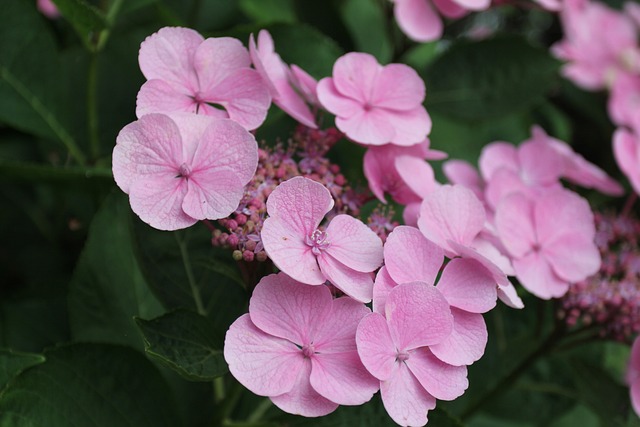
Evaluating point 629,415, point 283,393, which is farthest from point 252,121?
point 629,415

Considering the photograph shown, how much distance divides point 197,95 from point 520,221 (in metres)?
0.43

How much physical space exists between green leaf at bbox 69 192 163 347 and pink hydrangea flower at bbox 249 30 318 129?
259mm

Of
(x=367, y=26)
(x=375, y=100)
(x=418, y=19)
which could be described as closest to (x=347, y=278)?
(x=375, y=100)

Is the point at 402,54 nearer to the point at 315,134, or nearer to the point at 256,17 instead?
the point at 256,17

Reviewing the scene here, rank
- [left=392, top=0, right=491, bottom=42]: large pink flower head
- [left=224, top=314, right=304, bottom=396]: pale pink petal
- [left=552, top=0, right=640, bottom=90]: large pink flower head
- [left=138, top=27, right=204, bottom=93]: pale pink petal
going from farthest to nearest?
[left=552, top=0, right=640, bottom=90]: large pink flower head
[left=392, top=0, right=491, bottom=42]: large pink flower head
[left=138, top=27, right=204, bottom=93]: pale pink petal
[left=224, top=314, right=304, bottom=396]: pale pink petal

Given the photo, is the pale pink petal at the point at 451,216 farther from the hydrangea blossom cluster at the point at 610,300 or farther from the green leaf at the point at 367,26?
the green leaf at the point at 367,26

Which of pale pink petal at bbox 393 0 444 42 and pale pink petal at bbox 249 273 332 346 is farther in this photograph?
pale pink petal at bbox 393 0 444 42

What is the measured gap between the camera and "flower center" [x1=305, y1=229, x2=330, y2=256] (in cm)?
70

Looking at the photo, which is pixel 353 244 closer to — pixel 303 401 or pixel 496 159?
pixel 303 401

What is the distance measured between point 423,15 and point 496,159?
25 cm

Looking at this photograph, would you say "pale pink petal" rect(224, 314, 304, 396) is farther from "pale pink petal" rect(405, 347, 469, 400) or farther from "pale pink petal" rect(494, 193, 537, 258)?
"pale pink petal" rect(494, 193, 537, 258)

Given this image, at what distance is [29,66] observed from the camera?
3.49 feet

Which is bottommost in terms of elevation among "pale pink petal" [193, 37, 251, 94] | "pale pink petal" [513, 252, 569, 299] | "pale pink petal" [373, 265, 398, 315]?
"pale pink petal" [513, 252, 569, 299]

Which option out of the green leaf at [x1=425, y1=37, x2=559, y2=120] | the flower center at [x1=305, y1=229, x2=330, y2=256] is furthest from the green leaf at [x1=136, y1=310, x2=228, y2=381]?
the green leaf at [x1=425, y1=37, x2=559, y2=120]
